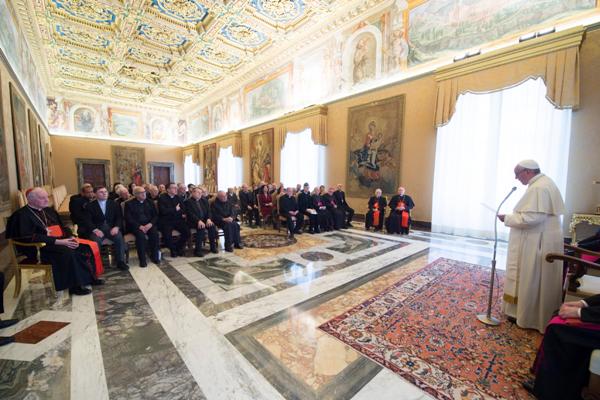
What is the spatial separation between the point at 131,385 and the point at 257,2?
915 centimetres

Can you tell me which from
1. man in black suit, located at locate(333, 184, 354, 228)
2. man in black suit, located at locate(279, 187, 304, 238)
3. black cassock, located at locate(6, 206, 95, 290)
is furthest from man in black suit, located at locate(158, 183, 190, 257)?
man in black suit, located at locate(333, 184, 354, 228)

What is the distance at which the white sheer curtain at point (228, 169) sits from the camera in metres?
13.9

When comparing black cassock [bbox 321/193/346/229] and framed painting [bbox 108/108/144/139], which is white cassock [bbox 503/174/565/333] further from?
framed painting [bbox 108/108/144/139]

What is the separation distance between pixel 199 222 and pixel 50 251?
2.09m

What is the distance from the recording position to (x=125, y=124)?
16.8m

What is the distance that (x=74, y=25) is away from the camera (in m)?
8.35

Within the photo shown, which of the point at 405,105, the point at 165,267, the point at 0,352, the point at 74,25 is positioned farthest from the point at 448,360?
the point at 74,25

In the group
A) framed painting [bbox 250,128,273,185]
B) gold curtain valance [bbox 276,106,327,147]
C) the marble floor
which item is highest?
gold curtain valance [bbox 276,106,327,147]

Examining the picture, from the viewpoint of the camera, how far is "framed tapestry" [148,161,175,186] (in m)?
18.0

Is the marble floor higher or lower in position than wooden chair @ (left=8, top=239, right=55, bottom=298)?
lower

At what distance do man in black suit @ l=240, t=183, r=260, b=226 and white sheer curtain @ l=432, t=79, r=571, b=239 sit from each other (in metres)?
5.26

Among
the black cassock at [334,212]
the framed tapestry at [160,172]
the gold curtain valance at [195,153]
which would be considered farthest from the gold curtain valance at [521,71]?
the framed tapestry at [160,172]

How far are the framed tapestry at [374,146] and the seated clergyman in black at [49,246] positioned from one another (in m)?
7.13

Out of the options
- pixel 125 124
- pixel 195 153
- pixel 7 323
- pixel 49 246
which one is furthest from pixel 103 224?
pixel 125 124
